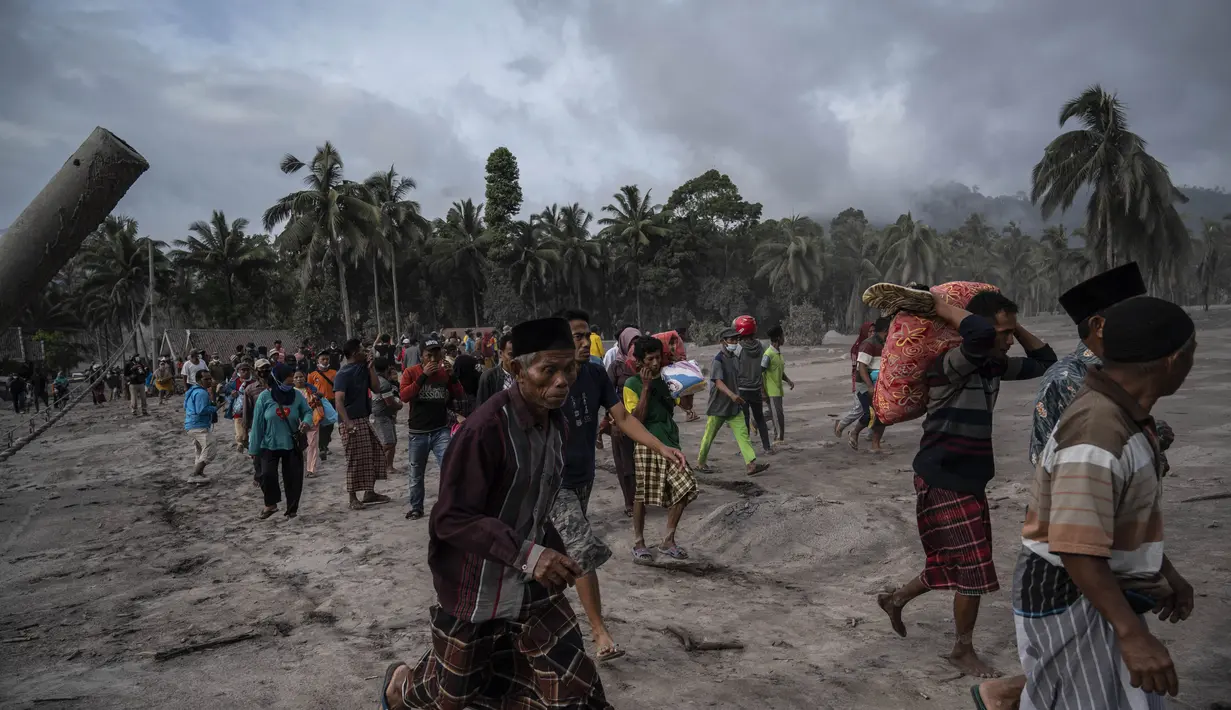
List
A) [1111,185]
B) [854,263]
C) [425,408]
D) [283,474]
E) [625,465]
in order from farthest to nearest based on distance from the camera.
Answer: [854,263], [1111,185], [283,474], [425,408], [625,465]

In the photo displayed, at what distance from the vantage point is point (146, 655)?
15.1 ft

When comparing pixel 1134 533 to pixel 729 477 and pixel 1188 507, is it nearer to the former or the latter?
pixel 1188 507

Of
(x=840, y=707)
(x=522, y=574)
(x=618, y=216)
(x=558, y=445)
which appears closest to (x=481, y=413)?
(x=558, y=445)

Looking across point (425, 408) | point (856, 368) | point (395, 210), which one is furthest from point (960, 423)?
point (395, 210)

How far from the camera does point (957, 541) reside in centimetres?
374

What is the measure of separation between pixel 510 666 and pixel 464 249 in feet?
165

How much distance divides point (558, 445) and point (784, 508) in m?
4.43

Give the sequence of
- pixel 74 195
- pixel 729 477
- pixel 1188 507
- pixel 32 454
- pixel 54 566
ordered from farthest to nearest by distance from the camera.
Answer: pixel 32 454 → pixel 729 477 → pixel 54 566 → pixel 1188 507 → pixel 74 195

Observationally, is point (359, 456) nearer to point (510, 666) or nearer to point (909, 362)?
point (510, 666)

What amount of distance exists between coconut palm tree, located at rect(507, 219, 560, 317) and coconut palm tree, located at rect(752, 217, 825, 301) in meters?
13.9

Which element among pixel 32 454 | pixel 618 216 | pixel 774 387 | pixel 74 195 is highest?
pixel 618 216

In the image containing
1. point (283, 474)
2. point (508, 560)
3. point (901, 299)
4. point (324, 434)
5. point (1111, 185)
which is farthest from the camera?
→ point (1111, 185)

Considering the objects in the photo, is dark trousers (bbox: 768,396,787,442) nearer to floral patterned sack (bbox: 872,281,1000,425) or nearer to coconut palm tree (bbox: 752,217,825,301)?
floral patterned sack (bbox: 872,281,1000,425)

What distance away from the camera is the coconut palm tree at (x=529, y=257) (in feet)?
166
